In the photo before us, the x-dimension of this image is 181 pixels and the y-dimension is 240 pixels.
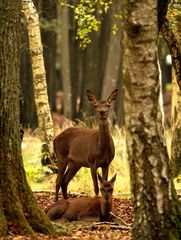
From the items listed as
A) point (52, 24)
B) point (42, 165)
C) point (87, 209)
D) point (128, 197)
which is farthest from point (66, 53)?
point (87, 209)

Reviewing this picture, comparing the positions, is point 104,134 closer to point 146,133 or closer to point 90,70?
point 146,133

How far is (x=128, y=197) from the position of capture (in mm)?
14781

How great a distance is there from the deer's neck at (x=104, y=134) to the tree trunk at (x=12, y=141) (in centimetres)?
450

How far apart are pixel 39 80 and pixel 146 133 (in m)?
9.35

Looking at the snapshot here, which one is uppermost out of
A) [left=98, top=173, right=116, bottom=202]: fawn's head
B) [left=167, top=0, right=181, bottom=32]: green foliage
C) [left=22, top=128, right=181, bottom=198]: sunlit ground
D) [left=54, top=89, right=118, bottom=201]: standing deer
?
[left=167, top=0, right=181, bottom=32]: green foliage

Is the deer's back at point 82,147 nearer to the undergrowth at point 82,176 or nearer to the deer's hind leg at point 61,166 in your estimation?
the deer's hind leg at point 61,166

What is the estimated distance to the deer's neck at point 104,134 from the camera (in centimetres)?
1364

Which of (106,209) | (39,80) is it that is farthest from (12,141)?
(39,80)

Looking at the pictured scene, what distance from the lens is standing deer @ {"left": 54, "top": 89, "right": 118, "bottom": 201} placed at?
1368cm

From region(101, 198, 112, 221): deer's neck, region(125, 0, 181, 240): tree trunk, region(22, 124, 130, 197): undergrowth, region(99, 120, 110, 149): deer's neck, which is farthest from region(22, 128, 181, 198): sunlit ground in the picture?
region(125, 0, 181, 240): tree trunk

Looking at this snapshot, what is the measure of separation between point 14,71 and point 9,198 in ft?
5.10

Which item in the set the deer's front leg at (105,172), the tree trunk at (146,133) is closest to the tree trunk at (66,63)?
the deer's front leg at (105,172)

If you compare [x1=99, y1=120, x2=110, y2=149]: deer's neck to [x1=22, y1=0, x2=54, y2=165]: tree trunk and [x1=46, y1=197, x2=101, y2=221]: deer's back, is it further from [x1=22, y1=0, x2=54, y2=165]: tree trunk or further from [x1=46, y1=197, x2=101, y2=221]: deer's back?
[x1=22, y1=0, x2=54, y2=165]: tree trunk

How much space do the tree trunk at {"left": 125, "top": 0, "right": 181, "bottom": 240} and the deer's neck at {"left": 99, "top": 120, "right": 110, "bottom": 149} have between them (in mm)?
5849
